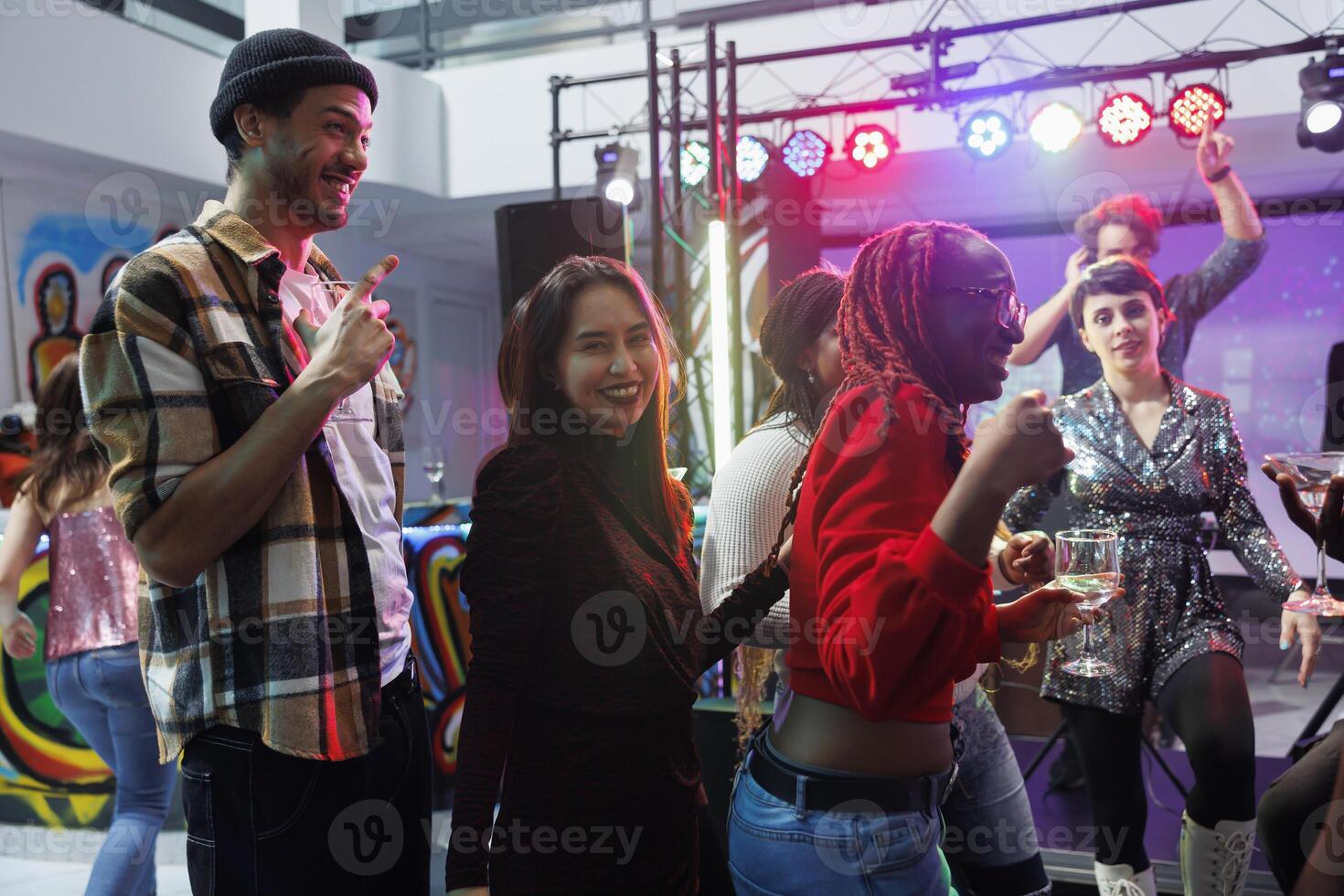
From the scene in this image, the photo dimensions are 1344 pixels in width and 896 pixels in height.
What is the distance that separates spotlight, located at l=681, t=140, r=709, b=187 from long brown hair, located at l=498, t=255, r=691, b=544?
5.11 meters

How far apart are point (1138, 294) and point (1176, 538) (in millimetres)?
565

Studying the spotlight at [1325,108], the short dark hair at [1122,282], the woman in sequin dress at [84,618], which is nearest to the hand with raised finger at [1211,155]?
the short dark hair at [1122,282]

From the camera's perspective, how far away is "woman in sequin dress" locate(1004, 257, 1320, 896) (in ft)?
6.57

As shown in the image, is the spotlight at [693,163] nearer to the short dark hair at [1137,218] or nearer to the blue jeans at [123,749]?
the short dark hair at [1137,218]

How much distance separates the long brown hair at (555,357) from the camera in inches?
52.7

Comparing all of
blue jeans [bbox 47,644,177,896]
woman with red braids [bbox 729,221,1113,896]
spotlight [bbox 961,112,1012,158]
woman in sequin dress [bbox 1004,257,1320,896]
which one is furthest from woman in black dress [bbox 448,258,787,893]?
spotlight [bbox 961,112,1012,158]

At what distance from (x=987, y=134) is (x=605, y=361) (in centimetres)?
543

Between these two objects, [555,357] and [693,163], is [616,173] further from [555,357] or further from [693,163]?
[555,357]

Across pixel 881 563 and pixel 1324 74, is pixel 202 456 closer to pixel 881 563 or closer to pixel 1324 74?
pixel 881 563

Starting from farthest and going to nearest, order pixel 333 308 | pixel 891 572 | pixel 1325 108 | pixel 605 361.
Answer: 1. pixel 1325 108
2. pixel 333 308
3. pixel 605 361
4. pixel 891 572

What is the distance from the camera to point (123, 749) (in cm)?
257

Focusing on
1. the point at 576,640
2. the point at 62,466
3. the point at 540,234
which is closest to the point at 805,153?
the point at 540,234

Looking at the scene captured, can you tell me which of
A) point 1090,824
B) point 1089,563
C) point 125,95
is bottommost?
point 1090,824

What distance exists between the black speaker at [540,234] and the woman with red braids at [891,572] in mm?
4240
